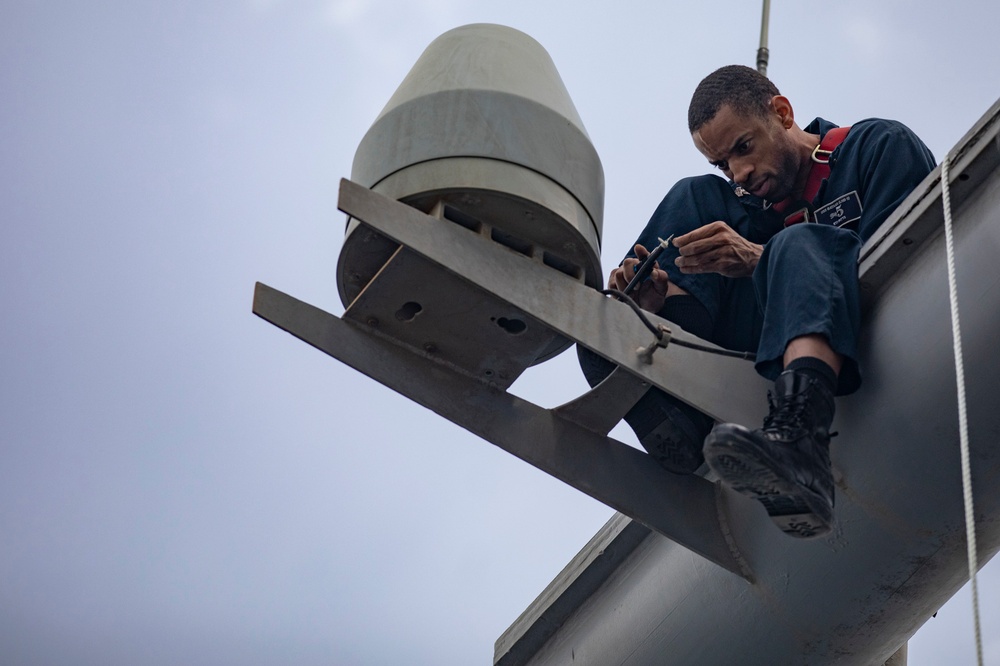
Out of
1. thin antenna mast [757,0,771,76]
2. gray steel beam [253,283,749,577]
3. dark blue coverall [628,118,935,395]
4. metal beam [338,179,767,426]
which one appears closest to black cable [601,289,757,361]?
metal beam [338,179,767,426]

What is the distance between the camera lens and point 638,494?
14.4 ft

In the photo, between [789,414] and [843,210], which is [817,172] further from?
[789,414]

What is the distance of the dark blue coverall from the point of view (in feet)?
11.9

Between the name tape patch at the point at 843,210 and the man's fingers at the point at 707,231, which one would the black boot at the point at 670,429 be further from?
the name tape patch at the point at 843,210

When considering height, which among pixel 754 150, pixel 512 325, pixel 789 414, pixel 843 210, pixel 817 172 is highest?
pixel 754 150

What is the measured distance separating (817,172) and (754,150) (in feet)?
0.91

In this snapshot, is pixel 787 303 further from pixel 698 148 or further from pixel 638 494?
pixel 698 148

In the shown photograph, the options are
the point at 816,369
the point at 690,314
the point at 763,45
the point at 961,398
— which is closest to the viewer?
the point at 961,398

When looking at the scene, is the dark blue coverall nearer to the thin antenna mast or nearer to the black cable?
the black cable

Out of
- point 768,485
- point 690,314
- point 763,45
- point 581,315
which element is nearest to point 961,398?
point 768,485

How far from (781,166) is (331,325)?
6.66 ft

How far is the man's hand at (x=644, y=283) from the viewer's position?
179 inches

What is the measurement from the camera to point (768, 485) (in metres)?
3.22

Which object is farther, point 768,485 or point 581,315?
point 581,315
